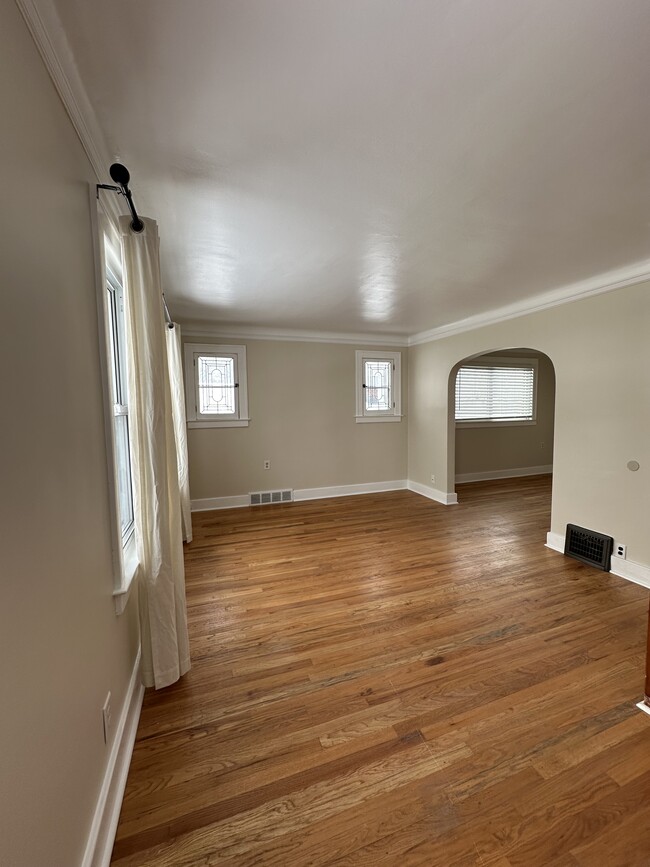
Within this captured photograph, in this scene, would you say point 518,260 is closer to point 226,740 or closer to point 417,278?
point 417,278

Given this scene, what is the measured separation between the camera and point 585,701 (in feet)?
5.92

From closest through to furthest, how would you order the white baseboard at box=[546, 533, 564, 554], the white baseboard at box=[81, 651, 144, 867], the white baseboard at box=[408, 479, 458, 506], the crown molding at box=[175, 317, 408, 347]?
1. the white baseboard at box=[81, 651, 144, 867]
2. the white baseboard at box=[546, 533, 564, 554]
3. the crown molding at box=[175, 317, 408, 347]
4. the white baseboard at box=[408, 479, 458, 506]

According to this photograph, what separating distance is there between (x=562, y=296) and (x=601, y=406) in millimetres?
1085

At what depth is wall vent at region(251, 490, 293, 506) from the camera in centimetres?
523

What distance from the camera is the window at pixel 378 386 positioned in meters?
5.66

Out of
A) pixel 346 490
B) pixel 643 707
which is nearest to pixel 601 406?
pixel 643 707

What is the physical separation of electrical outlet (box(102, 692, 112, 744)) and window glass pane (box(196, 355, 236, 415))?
388 cm

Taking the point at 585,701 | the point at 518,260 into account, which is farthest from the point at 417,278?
the point at 585,701

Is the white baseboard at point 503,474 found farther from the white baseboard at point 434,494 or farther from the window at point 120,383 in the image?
the window at point 120,383

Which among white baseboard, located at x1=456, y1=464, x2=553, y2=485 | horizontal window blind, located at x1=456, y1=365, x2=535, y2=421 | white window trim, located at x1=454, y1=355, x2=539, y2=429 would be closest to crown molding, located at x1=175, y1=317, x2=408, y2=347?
horizontal window blind, located at x1=456, y1=365, x2=535, y2=421

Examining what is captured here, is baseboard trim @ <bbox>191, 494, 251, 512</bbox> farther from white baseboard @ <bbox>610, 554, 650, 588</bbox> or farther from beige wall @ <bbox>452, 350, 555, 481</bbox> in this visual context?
white baseboard @ <bbox>610, 554, 650, 588</bbox>

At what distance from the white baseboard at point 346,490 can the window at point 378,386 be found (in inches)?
41.6

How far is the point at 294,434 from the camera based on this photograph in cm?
536

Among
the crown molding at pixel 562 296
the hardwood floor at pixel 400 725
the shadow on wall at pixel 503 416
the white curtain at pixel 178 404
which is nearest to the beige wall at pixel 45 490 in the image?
the hardwood floor at pixel 400 725
